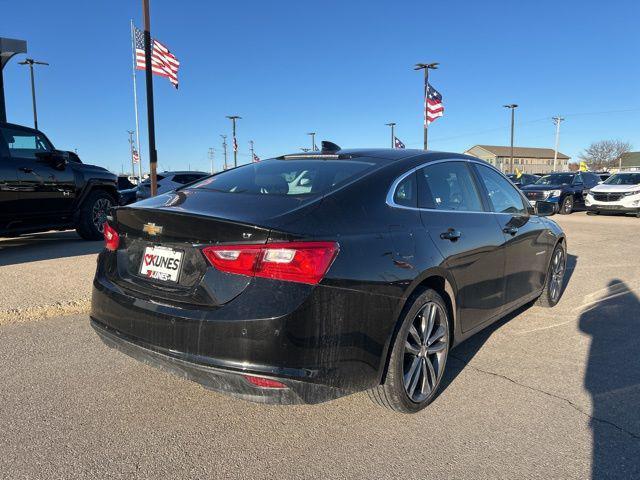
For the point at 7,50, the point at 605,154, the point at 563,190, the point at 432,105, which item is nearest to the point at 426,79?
the point at 432,105

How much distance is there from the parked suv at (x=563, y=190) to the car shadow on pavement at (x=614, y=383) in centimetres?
1431

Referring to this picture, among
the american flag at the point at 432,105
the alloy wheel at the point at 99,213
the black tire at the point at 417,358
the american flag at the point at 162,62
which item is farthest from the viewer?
the american flag at the point at 432,105

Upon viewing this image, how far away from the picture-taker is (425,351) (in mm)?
3121

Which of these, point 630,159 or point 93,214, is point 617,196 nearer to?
point 93,214

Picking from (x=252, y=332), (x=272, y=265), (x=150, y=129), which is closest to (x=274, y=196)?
(x=272, y=265)

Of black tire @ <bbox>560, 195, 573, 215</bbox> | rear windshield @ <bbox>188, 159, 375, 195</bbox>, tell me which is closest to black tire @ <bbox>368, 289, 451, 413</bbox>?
rear windshield @ <bbox>188, 159, 375, 195</bbox>

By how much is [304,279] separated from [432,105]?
2479 cm

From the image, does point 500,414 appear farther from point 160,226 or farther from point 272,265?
point 160,226

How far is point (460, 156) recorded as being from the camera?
407 cm

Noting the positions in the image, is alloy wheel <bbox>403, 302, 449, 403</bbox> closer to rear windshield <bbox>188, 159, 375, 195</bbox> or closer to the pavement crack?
the pavement crack

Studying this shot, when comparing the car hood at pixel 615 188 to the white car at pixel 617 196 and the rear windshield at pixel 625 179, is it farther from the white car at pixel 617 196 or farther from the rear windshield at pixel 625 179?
the rear windshield at pixel 625 179

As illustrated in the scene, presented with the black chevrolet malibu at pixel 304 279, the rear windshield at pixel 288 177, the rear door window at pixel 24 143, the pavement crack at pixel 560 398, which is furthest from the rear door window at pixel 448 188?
the rear door window at pixel 24 143

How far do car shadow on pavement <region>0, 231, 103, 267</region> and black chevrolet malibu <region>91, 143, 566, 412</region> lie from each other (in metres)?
5.00

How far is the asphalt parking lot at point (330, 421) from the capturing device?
8.29ft
